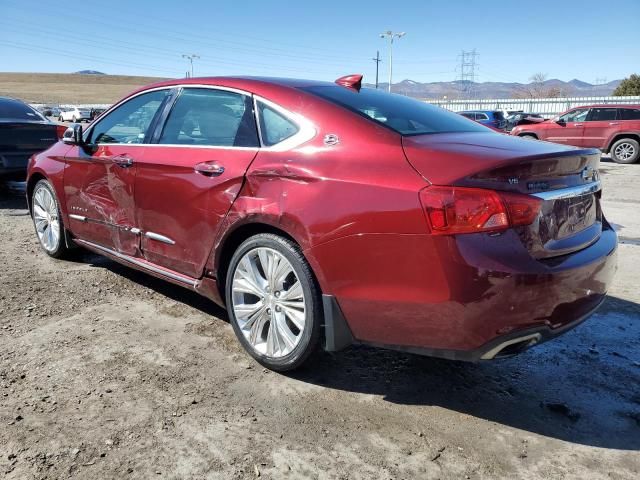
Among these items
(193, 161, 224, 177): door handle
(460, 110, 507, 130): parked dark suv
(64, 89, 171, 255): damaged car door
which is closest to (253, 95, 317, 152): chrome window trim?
(193, 161, 224, 177): door handle

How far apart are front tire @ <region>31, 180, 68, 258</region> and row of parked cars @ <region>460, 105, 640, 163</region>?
1304 cm

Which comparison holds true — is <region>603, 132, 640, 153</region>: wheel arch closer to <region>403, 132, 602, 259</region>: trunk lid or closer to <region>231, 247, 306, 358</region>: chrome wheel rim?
<region>403, 132, 602, 259</region>: trunk lid

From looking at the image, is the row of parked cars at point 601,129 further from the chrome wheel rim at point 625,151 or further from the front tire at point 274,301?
the front tire at point 274,301

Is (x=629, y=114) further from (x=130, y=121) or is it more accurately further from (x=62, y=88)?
(x=62, y=88)

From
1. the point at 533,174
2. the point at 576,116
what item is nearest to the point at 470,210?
the point at 533,174

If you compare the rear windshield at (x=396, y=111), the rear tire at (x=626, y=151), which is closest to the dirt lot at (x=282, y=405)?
the rear windshield at (x=396, y=111)

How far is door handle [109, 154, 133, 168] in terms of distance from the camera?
3828 millimetres

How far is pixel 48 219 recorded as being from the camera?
5.12 meters

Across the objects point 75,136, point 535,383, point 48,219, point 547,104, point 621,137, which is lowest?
point 535,383

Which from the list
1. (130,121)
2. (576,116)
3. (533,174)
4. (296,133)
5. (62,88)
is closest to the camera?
(533,174)

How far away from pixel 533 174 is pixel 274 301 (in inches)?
57.8

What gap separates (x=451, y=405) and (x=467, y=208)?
1.10 meters

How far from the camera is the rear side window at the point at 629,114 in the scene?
16.1 meters

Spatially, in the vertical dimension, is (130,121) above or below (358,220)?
above
